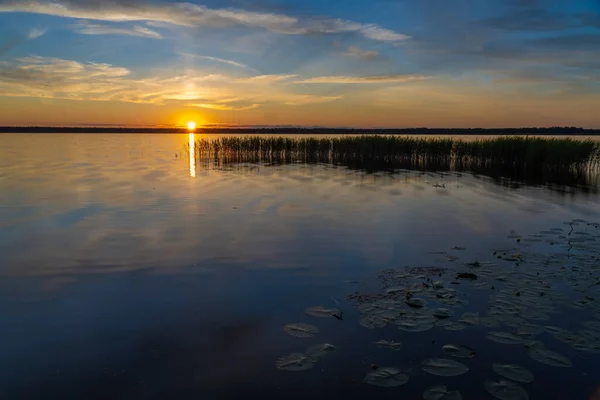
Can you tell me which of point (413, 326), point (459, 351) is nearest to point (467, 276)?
point (413, 326)

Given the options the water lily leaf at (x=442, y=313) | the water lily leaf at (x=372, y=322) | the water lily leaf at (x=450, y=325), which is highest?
the water lily leaf at (x=442, y=313)

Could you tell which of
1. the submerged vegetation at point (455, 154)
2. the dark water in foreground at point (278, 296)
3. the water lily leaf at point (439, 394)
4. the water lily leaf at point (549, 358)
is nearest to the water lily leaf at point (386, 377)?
the dark water in foreground at point (278, 296)

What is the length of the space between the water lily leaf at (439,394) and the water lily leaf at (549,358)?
4.99ft

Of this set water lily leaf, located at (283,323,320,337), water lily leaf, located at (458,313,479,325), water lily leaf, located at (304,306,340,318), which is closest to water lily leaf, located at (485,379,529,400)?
water lily leaf, located at (458,313,479,325)

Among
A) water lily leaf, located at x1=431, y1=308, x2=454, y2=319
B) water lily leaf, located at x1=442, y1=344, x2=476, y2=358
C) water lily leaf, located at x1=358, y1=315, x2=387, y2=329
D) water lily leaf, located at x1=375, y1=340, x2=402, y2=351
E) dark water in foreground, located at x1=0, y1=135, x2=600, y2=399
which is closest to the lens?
dark water in foreground, located at x1=0, y1=135, x2=600, y2=399

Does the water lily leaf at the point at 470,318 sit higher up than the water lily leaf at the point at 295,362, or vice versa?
the water lily leaf at the point at 470,318

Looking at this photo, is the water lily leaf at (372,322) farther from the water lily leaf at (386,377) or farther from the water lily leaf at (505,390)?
the water lily leaf at (505,390)

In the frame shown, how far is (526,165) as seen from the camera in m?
34.5

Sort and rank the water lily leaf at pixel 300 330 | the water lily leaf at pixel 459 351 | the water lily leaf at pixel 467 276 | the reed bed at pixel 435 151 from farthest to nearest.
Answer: the reed bed at pixel 435 151 < the water lily leaf at pixel 467 276 < the water lily leaf at pixel 300 330 < the water lily leaf at pixel 459 351

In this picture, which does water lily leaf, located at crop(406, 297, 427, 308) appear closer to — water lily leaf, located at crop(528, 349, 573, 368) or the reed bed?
water lily leaf, located at crop(528, 349, 573, 368)

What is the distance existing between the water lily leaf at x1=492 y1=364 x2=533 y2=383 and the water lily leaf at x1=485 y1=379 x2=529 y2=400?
0.13 metres

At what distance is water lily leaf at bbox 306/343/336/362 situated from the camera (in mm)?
5664

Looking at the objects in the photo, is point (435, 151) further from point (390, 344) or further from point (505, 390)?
point (505, 390)

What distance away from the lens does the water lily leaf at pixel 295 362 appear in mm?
5410
